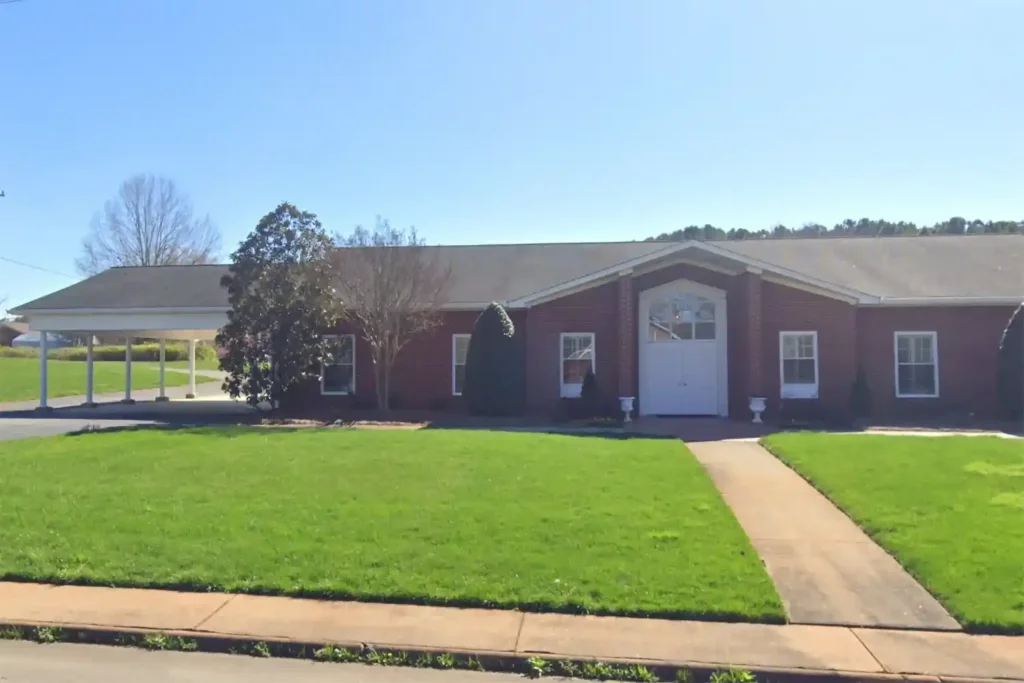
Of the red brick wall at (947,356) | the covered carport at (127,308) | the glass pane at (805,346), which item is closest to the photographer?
the glass pane at (805,346)

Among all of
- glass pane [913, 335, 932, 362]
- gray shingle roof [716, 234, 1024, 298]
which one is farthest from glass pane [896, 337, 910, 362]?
gray shingle roof [716, 234, 1024, 298]

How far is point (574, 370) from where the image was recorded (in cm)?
2242

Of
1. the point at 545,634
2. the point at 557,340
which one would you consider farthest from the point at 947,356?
the point at 545,634

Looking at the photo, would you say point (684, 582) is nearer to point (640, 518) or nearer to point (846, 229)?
point (640, 518)

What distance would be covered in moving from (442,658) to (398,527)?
2912 mm

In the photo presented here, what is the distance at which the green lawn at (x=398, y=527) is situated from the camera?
7.23 m

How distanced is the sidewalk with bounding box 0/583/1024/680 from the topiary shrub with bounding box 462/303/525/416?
46.7ft

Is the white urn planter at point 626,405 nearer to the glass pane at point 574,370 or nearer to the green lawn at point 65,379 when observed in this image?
the glass pane at point 574,370

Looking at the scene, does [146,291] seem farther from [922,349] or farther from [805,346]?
[922,349]

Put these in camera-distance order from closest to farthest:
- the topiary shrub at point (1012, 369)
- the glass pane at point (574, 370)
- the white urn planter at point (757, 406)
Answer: the topiary shrub at point (1012, 369)
the white urn planter at point (757, 406)
the glass pane at point (574, 370)

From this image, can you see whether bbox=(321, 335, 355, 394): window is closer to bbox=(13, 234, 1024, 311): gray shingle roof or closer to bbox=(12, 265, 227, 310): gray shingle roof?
bbox=(13, 234, 1024, 311): gray shingle roof

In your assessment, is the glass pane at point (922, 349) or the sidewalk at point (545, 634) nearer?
the sidewalk at point (545, 634)

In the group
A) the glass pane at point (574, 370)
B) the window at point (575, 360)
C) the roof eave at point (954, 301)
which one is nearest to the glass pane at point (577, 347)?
the window at point (575, 360)

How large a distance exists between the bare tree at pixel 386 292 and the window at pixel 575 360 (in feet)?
12.2
